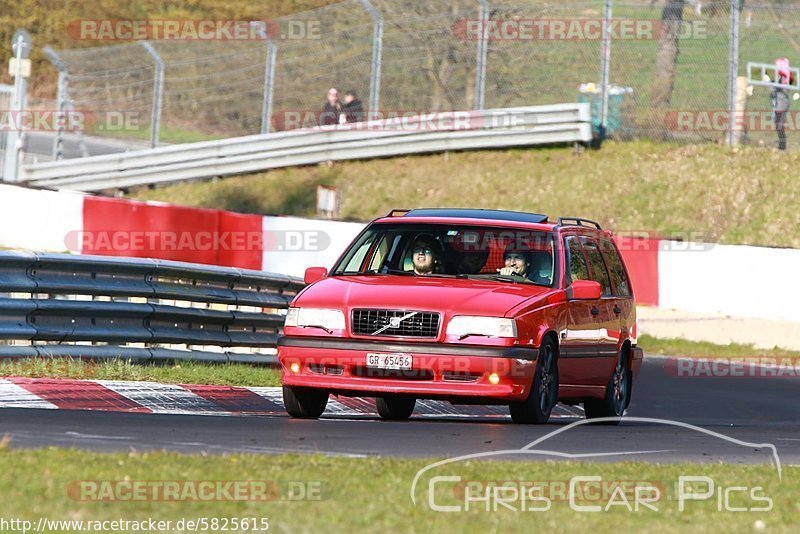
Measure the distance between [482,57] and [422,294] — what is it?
59.7 feet

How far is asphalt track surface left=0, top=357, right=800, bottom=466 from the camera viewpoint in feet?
26.2

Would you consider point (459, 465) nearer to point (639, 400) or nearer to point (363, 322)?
point (363, 322)

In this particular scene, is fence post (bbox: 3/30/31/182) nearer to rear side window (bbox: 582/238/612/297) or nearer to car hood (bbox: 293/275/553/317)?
rear side window (bbox: 582/238/612/297)

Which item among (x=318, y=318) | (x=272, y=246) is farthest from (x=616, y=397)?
(x=272, y=246)

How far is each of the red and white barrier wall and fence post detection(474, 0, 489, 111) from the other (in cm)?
625

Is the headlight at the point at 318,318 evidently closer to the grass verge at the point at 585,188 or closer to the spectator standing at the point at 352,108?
the grass verge at the point at 585,188

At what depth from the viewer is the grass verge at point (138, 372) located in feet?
38.8

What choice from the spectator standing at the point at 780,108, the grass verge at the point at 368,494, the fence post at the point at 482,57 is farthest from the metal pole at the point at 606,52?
the grass verge at the point at 368,494

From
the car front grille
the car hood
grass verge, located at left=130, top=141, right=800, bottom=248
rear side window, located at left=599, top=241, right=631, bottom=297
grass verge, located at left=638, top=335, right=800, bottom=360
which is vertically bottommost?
grass verge, located at left=638, top=335, right=800, bottom=360

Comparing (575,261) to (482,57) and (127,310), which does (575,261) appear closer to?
(127,310)

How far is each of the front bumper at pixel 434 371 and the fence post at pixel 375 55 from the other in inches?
744

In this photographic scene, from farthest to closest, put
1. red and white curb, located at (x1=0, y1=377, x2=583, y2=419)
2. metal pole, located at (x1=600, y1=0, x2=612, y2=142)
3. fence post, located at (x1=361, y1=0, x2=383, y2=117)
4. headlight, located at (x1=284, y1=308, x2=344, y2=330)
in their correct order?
fence post, located at (x1=361, y1=0, x2=383, y2=117) < metal pole, located at (x1=600, y1=0, x2=612, y2=142) < red and white curb, located at (x1=0, y1=377, x2=583, y2=419) < headlight, located at (x1=284, y1=308, x2=344, y2=330)

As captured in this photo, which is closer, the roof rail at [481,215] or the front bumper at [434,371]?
the front bumper at [434,371]

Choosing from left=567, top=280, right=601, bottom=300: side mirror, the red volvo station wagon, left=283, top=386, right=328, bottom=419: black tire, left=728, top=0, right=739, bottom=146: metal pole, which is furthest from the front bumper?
left=728, top=0, right=739, bottom=146: metal pole
